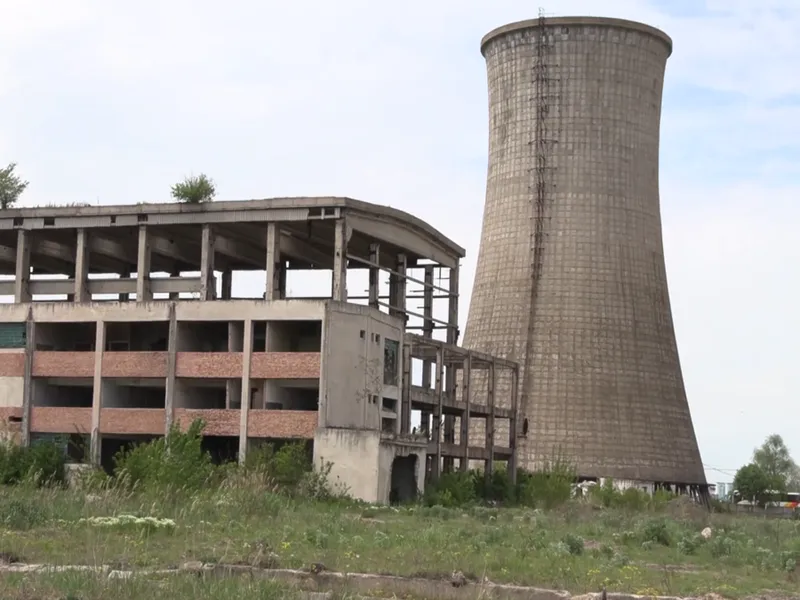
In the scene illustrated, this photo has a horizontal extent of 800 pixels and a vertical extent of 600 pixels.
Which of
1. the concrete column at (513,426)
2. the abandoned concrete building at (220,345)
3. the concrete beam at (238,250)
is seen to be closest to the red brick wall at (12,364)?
the abandoned concrete building at (220,345)

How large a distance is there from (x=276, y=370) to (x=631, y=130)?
65.6ft

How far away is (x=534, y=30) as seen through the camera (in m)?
45.9

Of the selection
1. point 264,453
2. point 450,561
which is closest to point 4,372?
point 264,453

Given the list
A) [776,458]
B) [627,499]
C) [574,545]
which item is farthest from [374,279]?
[776,458]

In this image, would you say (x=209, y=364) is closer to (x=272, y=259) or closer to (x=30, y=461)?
(x=272, y=259)

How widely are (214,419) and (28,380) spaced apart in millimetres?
5283

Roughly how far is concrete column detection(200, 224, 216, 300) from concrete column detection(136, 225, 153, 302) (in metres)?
1.64

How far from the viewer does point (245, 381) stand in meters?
30.5

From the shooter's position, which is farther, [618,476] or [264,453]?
[618,476]

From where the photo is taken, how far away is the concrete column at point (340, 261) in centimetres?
3133

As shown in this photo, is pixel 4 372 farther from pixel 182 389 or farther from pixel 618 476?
pixel 618 476

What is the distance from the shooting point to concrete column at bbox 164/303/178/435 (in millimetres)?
31125

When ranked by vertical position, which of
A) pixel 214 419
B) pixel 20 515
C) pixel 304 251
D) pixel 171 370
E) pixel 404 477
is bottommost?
pixel 20 515

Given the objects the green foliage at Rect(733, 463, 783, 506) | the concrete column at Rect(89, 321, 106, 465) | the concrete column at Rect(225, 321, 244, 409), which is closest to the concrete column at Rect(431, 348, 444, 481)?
the concrete column at Rect(225, 321, 244, 409)
